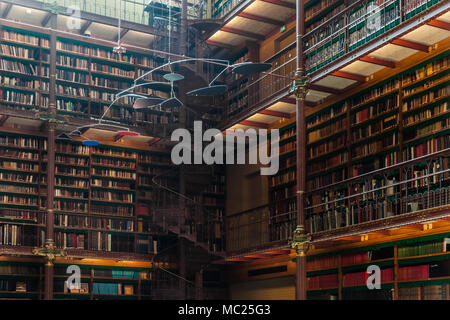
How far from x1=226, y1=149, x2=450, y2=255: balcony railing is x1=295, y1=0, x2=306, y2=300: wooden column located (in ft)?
0.88

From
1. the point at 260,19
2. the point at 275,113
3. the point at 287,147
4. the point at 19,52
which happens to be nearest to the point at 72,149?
the point at 19,52

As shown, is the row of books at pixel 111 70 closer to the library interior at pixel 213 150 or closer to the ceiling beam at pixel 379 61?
the library interior at pixel 213 150

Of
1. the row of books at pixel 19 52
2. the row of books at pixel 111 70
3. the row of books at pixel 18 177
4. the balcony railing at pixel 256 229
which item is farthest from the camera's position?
the row of books at pixel 111 70

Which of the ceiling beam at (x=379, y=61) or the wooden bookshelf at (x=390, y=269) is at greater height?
the ceiling beam at (x=379, y=61)

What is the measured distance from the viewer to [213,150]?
530 inches

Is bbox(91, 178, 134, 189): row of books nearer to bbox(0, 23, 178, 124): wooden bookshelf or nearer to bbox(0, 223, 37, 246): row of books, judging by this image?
bbox(0, 23, 178, 124): wooden bookshelf

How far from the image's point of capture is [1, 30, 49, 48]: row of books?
12312 mm

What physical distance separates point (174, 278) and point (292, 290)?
2.15m

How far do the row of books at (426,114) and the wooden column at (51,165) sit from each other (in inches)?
219

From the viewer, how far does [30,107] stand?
40.4ft

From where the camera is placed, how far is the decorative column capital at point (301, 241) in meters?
9.47

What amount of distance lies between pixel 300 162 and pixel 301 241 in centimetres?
105

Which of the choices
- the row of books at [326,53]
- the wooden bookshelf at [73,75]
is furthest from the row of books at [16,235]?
the row of books at [326,53]

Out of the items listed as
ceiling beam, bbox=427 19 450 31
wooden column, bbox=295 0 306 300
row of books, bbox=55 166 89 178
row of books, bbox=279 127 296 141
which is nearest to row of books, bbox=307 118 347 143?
row of books, bbox=279 127 296 141
